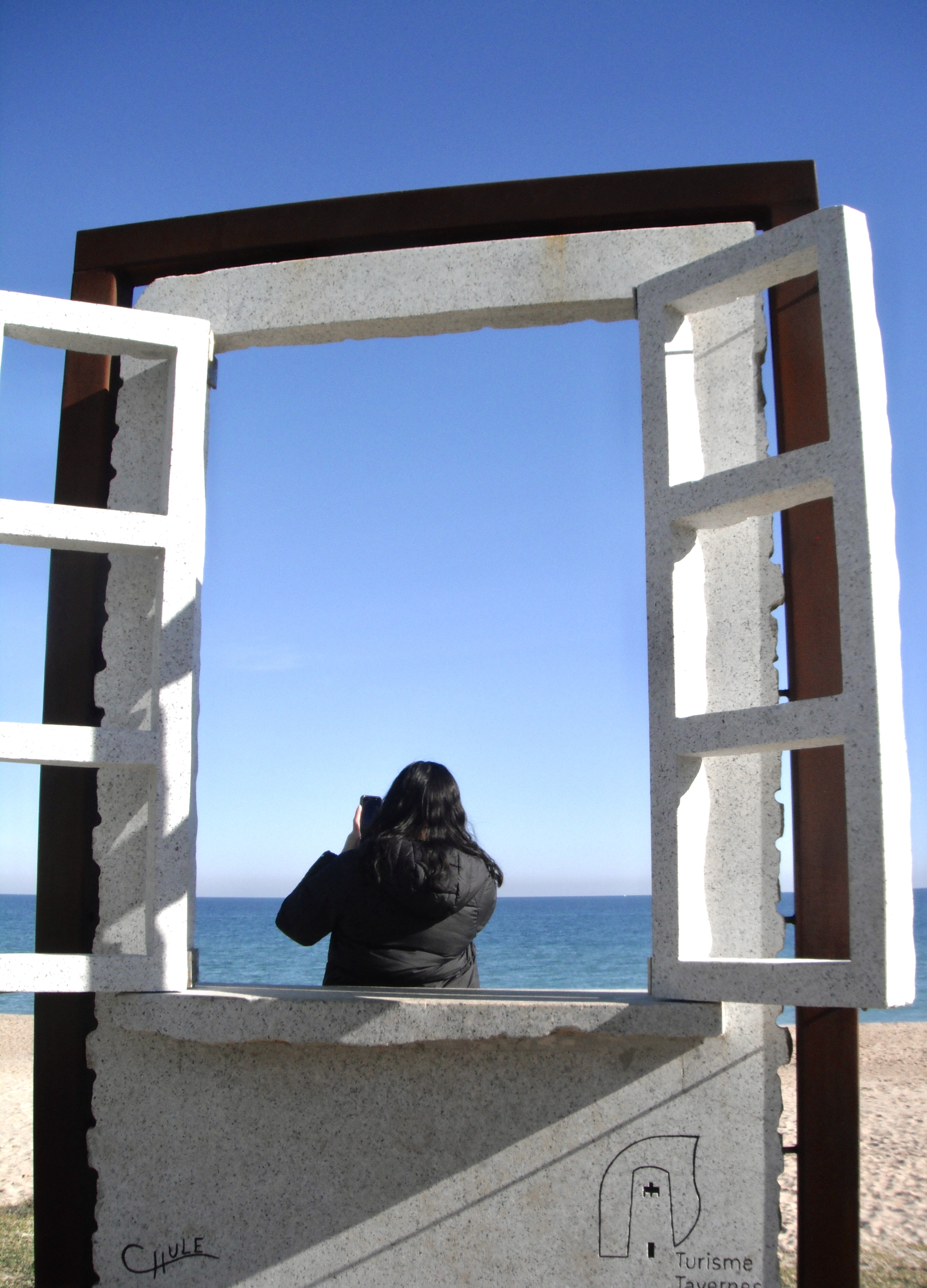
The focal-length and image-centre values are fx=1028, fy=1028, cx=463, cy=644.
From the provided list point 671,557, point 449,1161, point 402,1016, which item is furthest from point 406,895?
point 671,557

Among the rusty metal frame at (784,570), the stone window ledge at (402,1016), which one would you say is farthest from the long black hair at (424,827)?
the rusty metal frame at (784,570)

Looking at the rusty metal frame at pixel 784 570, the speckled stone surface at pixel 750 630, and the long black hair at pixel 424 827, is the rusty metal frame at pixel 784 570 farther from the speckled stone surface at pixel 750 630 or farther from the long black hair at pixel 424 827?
the long black hair at pixel 424 827

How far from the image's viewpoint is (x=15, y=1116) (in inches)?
412

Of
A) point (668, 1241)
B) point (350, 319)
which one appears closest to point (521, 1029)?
point (668, 1241)

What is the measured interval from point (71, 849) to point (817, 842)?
1.99 m

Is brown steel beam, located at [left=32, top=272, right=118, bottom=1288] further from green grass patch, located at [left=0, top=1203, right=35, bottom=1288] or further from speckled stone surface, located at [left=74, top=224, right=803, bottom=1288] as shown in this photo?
green grass patch, located at [left=0, top=1203, right=35, bottom=1288]

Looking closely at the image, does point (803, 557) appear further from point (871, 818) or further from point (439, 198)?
point (439, 198)

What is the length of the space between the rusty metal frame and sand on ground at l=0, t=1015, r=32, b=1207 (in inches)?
180

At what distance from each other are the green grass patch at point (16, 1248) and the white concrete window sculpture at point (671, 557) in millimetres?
1970

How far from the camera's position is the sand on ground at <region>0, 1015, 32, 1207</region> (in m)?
7.10

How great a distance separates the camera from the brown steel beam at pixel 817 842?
246 centimetres

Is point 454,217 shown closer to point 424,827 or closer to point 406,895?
point 424,827

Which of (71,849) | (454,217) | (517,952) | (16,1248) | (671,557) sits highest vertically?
(454,217)

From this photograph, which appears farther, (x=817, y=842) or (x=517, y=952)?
(x=517, y=952)
